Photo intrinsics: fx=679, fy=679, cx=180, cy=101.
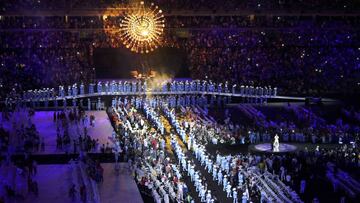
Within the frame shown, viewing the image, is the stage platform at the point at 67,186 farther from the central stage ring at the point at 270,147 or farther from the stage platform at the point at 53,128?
the central stage ring at the point at 270,147

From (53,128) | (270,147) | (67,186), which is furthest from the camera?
(53,128)

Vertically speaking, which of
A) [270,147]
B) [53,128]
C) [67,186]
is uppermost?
[53,128]

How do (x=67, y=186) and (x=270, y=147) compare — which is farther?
(x=270, y=147)

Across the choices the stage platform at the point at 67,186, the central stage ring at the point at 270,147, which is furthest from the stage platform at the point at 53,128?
the central stage ring at the point at 270,147

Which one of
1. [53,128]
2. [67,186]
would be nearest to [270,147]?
[67,186]

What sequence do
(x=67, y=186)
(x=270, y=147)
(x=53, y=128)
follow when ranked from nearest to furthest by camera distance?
(x=67, y=186) → (x=270, y=147) → (x=53, y=128)

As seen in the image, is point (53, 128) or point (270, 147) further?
point (53, 128)

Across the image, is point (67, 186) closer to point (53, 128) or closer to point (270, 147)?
point (53, 128)

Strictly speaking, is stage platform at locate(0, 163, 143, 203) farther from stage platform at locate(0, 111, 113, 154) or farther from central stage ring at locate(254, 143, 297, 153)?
central stage ring at locate(254, 143, 297, 153)

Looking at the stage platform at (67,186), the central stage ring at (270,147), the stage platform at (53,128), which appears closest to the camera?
the stage platform at (67,186)

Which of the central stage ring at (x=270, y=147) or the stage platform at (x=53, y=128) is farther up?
the stage platform at (x=53, y=128)

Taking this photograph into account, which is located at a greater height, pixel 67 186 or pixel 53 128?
pixel 53 128

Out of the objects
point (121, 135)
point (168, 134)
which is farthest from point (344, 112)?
point (121, 135)

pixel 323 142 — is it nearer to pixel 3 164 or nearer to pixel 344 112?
pixel 344 112
